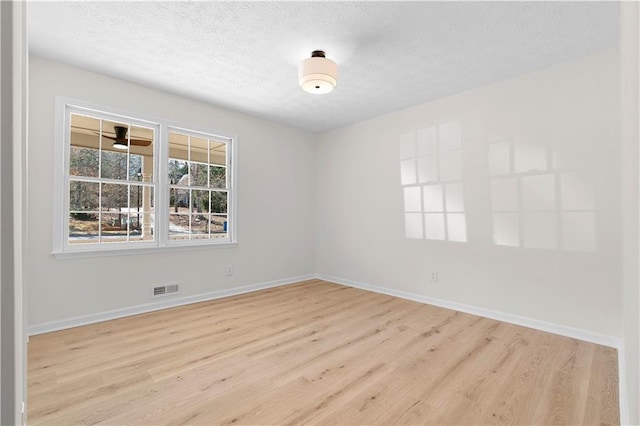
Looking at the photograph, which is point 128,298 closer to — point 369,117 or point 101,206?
point 101,206

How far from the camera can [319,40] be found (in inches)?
105

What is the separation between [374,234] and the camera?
473cm

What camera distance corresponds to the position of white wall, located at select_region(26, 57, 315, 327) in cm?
300

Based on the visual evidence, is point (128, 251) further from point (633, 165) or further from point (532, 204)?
point (532, 204)

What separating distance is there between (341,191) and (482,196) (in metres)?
2.25

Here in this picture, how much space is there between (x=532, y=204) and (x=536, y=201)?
5 centimetres

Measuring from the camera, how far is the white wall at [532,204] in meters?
2.82

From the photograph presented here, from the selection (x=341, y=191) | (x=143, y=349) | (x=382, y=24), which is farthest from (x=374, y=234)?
(x=143, y=349)

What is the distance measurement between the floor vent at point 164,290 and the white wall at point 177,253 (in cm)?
8

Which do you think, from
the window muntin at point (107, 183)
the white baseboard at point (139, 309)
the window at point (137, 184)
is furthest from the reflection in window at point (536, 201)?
the window muntin at point (107, 183)

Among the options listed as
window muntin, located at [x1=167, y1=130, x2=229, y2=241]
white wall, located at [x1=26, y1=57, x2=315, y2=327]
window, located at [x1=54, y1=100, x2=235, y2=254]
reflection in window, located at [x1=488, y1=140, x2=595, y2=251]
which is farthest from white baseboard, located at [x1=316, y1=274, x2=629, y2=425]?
window, located at [x1=54, y1=100, x2=235, y2=254]

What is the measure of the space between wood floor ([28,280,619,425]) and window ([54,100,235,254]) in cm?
101

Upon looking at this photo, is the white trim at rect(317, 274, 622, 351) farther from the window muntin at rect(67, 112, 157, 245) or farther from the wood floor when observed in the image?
the window muntin at rect(67, 112, 157, 245)

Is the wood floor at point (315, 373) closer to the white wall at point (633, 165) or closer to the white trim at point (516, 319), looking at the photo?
the white trim at point (516, 319)
